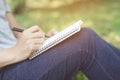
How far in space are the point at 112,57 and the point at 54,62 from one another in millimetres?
346

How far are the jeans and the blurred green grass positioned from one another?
2845 millimetres

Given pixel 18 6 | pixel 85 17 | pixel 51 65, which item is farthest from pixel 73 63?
pixel 18 6

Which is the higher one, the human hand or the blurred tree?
the human hand

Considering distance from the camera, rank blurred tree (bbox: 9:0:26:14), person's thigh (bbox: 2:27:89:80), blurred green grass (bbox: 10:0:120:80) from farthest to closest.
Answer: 1. blurred tree (bbox: 9:0:26:14)
2. blurred green grass (bbox: 10:0:120:80)
3. person's thigh (bbox: 2:27:89:80)

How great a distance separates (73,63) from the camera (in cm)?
243

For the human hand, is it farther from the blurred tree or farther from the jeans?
the blurred tree

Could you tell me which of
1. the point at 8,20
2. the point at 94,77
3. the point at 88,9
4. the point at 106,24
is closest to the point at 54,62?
the point at 94,77

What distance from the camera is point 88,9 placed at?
6227 millimetres

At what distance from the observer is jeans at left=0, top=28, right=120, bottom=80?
2.39 m

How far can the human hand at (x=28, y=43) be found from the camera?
7.85ft

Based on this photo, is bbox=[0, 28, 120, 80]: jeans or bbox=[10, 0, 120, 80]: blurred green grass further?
bbox=[10, 0, 120, 80]: blurred green grass

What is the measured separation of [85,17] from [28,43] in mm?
3586

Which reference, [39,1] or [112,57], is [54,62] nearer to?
[112,57]

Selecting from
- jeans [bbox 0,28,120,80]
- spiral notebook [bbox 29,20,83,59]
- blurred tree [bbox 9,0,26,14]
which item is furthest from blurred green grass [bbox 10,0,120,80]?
spiral notebook [bbox 29,20,83,59]
